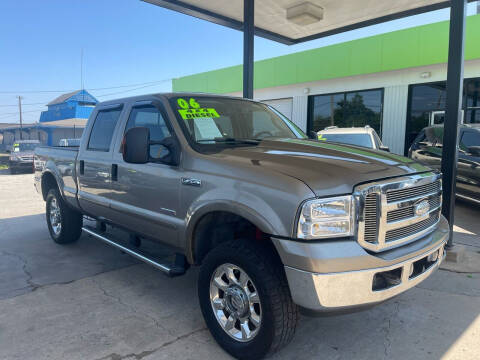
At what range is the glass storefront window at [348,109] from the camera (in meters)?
15.1

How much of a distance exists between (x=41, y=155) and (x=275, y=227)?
4980 millimetres

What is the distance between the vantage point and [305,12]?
8.22 metres

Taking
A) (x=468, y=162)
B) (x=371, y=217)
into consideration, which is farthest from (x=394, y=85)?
(x=371, y=217)

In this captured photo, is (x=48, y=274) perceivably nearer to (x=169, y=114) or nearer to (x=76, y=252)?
(x=76, y=252)

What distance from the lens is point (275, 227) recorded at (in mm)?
2443

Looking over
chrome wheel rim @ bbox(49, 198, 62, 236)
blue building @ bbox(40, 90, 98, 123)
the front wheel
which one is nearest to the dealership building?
chrome wheel rim @ bbox(49, 198, 62, 236)

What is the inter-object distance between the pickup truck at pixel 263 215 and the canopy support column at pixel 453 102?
1.96 metres

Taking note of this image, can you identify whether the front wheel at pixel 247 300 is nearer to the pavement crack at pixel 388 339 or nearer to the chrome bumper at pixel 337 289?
the chrome bumper at pixel 337 289

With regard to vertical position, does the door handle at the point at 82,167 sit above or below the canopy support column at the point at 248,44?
below

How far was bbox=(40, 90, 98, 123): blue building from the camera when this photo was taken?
48406mm

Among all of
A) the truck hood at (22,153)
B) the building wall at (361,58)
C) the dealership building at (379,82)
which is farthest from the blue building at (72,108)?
the dealership building at (379,82)

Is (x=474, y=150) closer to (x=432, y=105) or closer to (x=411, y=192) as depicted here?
(x=411, y=192)

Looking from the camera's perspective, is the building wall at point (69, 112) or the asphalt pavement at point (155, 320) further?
the building wall at point (69, 112)

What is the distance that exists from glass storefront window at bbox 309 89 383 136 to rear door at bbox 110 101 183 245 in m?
12.8
